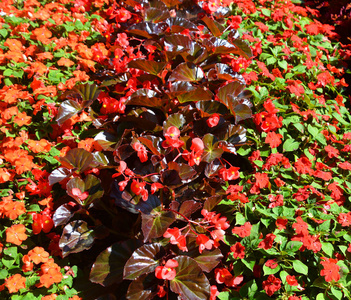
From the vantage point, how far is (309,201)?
1.87 meters

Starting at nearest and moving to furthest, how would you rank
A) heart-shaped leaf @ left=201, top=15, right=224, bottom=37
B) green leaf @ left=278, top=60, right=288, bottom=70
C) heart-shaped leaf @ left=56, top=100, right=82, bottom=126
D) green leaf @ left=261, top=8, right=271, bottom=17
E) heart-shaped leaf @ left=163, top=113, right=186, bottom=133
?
1. heart-shaped leaf @ left=163, top=113, right=186, bottom=133
2. heart-shaped leaf @ left=56, top=100, right=82, bottom=126
3. heart-shaped leaf @ left=201, top=15, right=224, bottom=37
4. green leaf @ left=278, top=60, right=288, bottom=70
5. green leaf @ left=261, top=8, right=271, bottom=17

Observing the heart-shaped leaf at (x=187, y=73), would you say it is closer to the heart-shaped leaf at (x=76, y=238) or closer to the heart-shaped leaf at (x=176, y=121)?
the heart-shaped leaf at (x=176, y=121)

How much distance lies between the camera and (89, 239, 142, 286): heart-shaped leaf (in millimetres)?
1629

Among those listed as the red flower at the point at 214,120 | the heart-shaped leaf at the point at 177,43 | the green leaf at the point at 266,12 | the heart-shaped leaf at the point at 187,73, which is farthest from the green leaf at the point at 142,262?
the green leaf at the point at 266,12

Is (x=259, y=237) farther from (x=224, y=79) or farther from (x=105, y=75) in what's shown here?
(x=105, y=75)

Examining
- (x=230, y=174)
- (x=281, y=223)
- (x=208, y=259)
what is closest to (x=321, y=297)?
(x=281, y=223)

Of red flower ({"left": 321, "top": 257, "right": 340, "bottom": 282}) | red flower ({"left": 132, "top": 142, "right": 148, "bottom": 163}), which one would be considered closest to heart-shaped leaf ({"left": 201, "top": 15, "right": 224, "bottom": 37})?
red flower ({"left": 132, "top": 142, "right": 148, "bottom": 163})

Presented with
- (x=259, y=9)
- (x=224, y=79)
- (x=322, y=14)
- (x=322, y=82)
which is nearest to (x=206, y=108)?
(x=224, y=79)

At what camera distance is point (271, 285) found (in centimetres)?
164

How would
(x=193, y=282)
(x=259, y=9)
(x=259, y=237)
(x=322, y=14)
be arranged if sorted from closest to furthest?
(x=193, y=282), (x=259, y=237), (x=259, y=9), (x=322, y=14)

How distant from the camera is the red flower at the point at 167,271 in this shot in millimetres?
1497

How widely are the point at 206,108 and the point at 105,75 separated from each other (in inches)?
34.5

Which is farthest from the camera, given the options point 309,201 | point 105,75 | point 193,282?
point 105,75

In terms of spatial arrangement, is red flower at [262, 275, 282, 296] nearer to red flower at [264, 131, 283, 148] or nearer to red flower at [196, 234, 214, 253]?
red flower at [196, 234, 214, 253]
